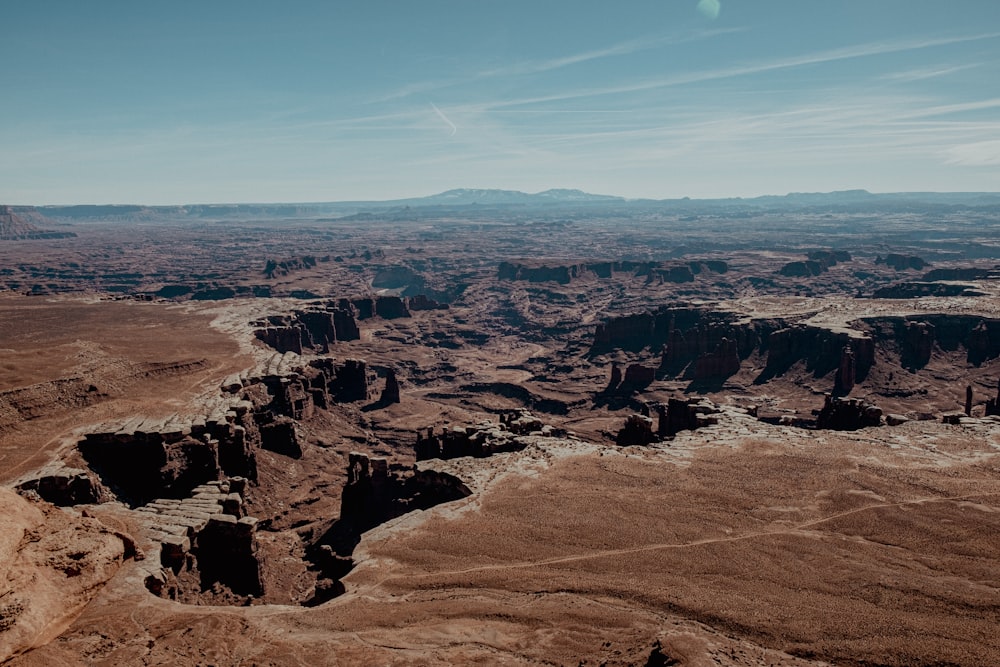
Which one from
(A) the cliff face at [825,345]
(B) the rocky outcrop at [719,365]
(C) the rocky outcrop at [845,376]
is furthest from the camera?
(B) the rocky outcrop at [719,365]

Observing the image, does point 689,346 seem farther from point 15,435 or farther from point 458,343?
point 15,435

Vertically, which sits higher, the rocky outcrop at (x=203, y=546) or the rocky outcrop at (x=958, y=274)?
the rocky outcrop at (x=958, y=274)

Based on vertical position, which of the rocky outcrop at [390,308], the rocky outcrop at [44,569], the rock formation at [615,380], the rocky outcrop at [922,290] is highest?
the rocky outcrop at [44,569]

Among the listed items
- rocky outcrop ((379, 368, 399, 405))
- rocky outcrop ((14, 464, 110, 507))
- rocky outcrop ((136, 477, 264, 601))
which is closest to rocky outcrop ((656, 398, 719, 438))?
rocky outcrop ((136, 477, 264, 601))

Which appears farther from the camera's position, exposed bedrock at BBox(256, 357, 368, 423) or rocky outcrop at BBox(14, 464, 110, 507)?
exposed bedrock at BBox(256, 357, 368, 423)

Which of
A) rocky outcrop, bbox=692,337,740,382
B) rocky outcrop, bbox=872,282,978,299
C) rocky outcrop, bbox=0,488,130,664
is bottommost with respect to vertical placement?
rocky outcrop, bbox=692,337,740,382

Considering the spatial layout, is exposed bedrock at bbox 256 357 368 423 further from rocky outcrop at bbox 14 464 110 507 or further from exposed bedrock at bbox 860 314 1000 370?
exposed bedrock at bbox 860 314 1000 370

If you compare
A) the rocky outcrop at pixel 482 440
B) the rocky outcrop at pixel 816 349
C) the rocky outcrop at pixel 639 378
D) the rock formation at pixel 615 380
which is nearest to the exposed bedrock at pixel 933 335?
the rocky outcrop at pixel 816 349

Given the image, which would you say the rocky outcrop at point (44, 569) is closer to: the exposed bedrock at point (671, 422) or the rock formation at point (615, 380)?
the exposed bedrock at point (671, 422)

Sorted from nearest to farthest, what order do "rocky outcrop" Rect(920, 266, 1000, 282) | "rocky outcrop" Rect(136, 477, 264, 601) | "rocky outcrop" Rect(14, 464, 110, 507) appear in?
"rocky outcrop" Rect(136, 477, 264, 601) → "rocky outcrop" Rect(14, 464, 110, 507) → "rocky outcrop" Rect(920, 266, 1000, 282)
